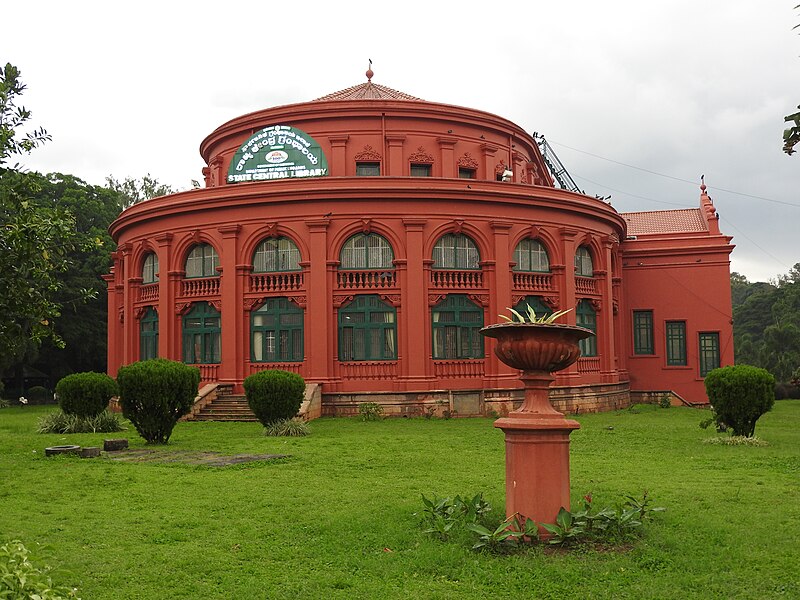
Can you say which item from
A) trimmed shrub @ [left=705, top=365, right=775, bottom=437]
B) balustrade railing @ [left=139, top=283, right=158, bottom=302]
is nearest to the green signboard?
balustrade railing @ [left=139, top=283, right=158, bottom=302]

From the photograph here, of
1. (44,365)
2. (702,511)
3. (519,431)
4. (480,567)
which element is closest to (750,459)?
(702,511)

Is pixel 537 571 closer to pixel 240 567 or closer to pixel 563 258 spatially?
pixel 240 567

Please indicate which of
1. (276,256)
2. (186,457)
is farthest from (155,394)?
(276,256)

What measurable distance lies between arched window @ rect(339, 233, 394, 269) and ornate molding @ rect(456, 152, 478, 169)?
6541 millimetres

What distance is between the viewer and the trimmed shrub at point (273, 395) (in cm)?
1958

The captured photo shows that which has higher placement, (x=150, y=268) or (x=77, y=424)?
(x=150, y=268)

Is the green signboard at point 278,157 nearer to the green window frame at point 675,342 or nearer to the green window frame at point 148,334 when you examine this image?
the green window frame at point 148,334

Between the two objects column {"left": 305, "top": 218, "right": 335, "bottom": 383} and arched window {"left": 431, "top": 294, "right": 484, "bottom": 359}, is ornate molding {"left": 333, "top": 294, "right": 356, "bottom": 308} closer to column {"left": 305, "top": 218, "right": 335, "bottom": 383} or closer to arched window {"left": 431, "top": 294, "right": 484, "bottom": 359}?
column {"left": 305, "top": 218, "right": 335, "bottom": 383}

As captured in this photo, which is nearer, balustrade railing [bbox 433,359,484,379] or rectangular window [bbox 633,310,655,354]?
balustrade railing [bbox 433,359,484,379]

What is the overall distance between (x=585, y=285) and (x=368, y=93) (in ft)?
38.2

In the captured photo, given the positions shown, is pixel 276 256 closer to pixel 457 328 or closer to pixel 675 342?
pixel 457 328

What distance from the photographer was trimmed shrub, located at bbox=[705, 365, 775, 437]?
17.4 metres

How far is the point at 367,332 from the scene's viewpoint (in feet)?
81.9

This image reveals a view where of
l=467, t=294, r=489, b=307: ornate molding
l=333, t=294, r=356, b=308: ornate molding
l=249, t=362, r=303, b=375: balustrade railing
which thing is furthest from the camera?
l=467, t=294, r=489, b=307: ornate molding
